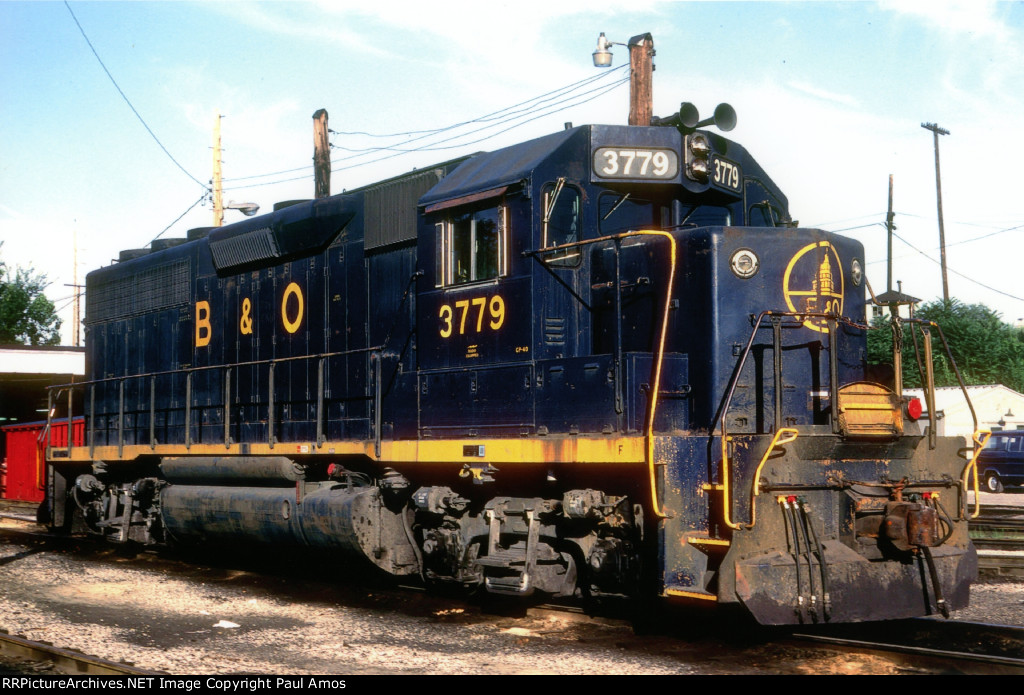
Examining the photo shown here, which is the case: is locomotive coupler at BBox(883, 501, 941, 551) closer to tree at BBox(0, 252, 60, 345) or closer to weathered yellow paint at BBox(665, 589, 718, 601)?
weathered yellow paint at BBox(665, 589, 718, 601)

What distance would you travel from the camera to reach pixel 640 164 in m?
7.56

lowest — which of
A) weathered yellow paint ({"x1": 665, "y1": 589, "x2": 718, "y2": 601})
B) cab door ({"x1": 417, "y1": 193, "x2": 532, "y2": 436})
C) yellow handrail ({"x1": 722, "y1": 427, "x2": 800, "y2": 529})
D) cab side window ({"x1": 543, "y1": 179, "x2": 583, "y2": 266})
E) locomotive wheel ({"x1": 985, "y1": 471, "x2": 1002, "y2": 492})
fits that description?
locomotive wheel ({"x1": 985, "y1": 471, "x2": 1002, "y2": 492})

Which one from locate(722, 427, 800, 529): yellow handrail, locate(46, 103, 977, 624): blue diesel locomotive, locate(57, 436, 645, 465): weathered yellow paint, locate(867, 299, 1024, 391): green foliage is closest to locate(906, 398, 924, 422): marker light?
locate(46, 103, 977, 624): blue diesel locomotive

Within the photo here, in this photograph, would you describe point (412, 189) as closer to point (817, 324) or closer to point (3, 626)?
point (817, 324)

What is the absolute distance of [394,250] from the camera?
930cm

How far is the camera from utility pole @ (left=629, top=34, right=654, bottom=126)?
15383 millimetres

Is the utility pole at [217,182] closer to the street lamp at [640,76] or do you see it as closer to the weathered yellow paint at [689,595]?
the street lamp at [640,76]

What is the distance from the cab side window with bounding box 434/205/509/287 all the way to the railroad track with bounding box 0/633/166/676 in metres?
3.78

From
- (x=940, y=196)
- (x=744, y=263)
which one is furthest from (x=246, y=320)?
(x=940, y=196)

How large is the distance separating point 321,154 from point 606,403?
14.3 meters

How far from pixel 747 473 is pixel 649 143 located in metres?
2.72

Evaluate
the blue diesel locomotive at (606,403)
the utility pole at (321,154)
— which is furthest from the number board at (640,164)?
the utility pole at (321,154)

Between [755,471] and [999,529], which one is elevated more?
[755,471]

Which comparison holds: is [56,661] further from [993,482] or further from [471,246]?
[993,482]
